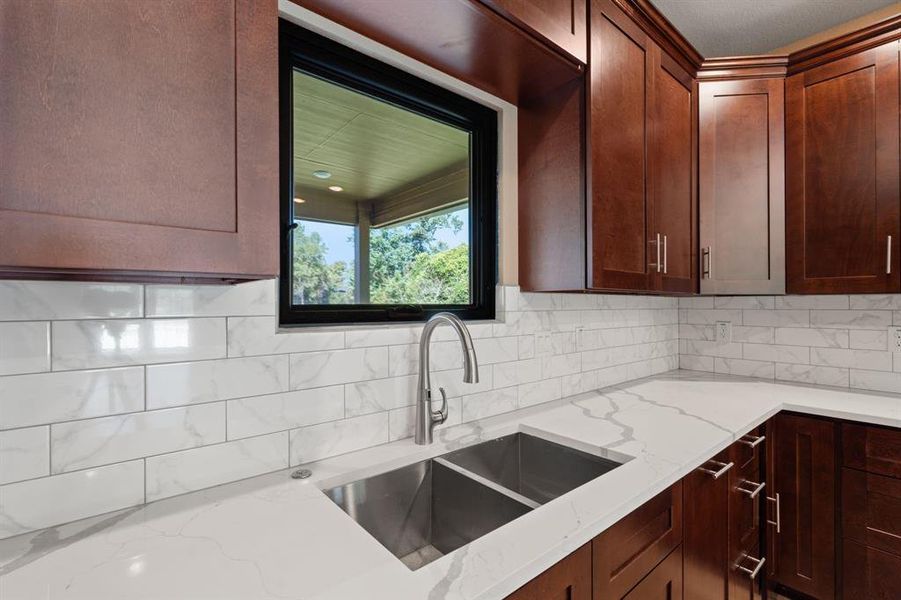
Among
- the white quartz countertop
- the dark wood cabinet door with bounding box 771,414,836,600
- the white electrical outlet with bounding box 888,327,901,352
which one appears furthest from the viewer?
the white electrical outlet with bounding box 888,327,901,352

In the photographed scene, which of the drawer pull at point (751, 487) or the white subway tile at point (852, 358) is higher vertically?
the white subway tile at point (852, 358)

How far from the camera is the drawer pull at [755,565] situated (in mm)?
1518

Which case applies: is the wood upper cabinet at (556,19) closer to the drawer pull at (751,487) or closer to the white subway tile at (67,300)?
the white subway tile at (67,300)

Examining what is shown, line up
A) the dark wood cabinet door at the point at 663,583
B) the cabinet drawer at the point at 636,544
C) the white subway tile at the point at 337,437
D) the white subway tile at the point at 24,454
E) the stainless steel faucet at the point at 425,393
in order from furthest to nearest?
the stainless steel faucet at the point at 425,393, the white subway tile at the point at 337,437, the dark wood cabinet door at the point at 663,583, the cabinet drawer at the point at 636,544, the white subway tile at the point at 24,454

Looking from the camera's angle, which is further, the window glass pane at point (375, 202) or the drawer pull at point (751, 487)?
the drawer pull at point (751, 487)

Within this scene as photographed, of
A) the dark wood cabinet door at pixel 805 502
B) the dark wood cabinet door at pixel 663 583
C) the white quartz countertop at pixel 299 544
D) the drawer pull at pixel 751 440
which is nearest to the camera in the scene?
the white quartz countertop at pixel 299 544

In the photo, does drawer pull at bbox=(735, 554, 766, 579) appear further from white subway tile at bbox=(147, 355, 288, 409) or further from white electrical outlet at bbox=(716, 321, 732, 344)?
white subway tile at bbox=(147, 355, 288, 409)

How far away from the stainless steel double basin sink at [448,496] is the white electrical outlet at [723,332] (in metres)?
1.67

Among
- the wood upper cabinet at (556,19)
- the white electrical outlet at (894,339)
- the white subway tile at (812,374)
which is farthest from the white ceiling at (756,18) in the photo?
the white subway tile at (812,374)

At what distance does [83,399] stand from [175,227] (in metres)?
0.48

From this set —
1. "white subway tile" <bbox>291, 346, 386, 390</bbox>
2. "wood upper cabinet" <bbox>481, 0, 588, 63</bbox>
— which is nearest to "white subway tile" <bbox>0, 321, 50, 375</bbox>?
"white subway tile" <bbox>291, 346, 386, 390</bbox>

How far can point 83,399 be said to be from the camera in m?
0.86

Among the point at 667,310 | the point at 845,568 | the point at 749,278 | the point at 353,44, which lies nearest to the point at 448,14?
the point at 353,44

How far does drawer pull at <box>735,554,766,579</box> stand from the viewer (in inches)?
59.8
